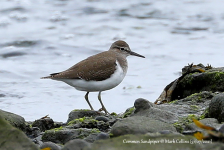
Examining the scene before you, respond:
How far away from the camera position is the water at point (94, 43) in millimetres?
8164

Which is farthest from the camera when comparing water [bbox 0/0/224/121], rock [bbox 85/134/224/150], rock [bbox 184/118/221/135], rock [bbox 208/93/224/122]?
water [bbox 0/0/224/121]

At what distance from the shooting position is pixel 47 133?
502 cm

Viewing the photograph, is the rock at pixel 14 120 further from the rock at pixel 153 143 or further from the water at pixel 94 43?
the rock at pixel 153 143

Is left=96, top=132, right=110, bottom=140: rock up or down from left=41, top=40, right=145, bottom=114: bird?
down

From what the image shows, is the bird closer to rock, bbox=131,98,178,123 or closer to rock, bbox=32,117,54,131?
rock, bbox=32,117,54,131

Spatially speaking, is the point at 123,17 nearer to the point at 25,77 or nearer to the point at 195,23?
the point at 195,23

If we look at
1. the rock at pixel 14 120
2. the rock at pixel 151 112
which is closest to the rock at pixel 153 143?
the rock at pixel 151 112

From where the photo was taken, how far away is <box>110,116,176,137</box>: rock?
4.20m

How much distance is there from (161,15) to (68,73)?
7.99 m

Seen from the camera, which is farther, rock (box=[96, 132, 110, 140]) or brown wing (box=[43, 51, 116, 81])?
brown wing (box=[43, 51, 116, 81])

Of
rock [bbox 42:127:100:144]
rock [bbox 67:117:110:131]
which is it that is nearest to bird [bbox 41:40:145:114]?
rock [bbox 67:117:110:131]

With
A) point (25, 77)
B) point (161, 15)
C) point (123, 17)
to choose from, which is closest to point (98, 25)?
point (123, 17)

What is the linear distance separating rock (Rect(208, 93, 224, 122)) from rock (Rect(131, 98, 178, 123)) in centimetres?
49

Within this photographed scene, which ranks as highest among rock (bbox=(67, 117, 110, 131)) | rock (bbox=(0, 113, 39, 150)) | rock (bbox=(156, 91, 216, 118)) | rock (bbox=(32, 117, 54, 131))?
rock (bbox=(0, 113, 39, 150))
